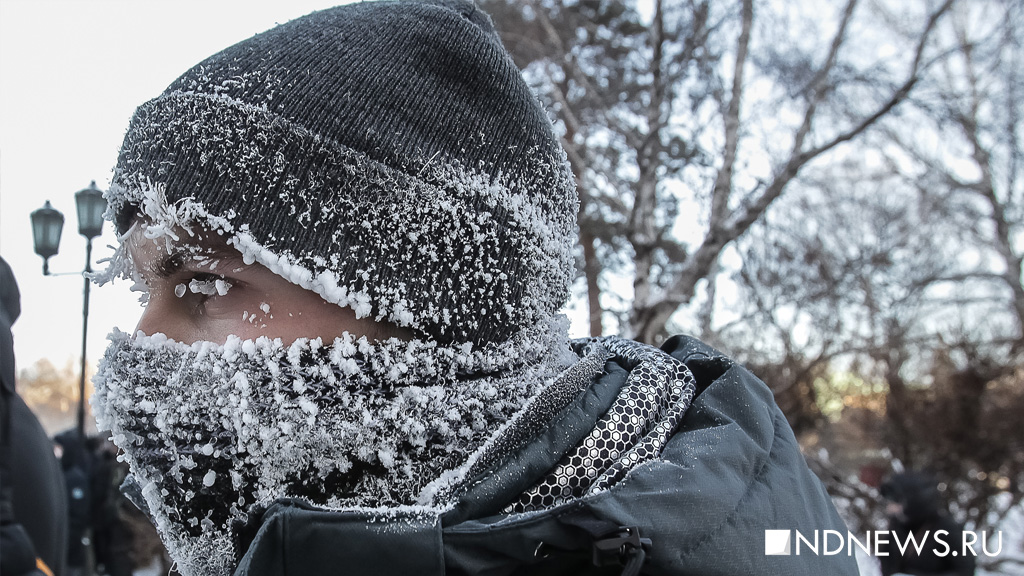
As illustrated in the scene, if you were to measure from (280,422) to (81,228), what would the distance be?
1.39ft

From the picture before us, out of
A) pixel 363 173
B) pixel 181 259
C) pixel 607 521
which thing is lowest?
pixel 607 521

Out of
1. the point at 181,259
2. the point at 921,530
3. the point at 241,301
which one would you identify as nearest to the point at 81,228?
the point at 181,259

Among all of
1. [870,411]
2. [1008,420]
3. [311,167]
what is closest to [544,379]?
[311,167]

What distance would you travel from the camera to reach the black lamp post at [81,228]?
101 cm

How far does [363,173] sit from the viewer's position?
114 cm

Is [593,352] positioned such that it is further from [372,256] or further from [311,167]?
[311,167]

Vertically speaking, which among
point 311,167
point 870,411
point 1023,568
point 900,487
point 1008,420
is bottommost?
point 1023,568

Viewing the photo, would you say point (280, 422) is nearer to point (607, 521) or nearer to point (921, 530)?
point (607, 521)

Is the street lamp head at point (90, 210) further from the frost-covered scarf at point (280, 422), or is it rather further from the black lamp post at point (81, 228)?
the frost-covered scarf at point (280, 422)

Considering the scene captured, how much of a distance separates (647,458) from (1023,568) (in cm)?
1067

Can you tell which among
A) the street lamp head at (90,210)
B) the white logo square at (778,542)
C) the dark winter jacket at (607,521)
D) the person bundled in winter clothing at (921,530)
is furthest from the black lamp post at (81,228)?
the person bundled in winter clothing at (921,530)

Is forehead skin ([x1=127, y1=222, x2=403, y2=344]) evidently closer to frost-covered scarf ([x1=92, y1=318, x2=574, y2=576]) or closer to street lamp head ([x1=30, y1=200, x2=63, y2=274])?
frost-covered scarf ([x1=92, y1=318, x2=574, y2=576])

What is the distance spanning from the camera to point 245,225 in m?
1.09

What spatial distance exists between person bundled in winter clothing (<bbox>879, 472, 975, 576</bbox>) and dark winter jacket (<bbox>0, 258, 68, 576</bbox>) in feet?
15.8
